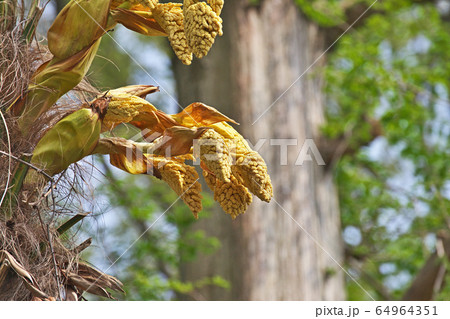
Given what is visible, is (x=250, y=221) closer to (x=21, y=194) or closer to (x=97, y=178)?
(x=97, y=178)

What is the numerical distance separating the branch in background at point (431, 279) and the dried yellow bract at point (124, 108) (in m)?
2.37

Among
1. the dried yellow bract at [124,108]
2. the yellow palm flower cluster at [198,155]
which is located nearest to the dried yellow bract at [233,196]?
the yellow palm flower cluster at [198,155]

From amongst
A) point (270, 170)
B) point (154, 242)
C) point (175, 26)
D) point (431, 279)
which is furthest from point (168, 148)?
point (154, 242)

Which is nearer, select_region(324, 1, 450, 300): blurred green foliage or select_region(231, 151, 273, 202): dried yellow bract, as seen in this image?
select_region(231, 151, 273, 202): dried yellow bract

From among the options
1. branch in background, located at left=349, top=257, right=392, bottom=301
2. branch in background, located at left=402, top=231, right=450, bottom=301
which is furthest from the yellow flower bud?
branch in background, located at left=349, top=257, right=392, bottom=301

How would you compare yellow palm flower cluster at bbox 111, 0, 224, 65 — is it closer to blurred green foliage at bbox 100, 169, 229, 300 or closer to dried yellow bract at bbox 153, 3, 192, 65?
dried yellow bract at bbox 153, 3, 192, 65

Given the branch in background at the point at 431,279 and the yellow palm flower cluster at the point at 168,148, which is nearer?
the yellow palm flower cluster at the point at 168,148

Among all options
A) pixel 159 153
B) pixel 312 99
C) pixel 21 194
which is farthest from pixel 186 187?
pixel 312 99

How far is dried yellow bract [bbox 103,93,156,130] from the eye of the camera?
88 centimetres

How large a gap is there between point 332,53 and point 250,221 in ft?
4.89

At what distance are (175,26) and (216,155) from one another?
0.58 ft

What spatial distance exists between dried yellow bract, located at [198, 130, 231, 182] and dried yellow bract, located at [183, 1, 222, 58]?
0.11 m

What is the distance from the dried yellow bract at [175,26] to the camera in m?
0.84

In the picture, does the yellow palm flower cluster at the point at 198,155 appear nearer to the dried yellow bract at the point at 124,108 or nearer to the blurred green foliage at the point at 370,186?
the dried yellow bract at the point at 124,108
